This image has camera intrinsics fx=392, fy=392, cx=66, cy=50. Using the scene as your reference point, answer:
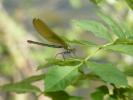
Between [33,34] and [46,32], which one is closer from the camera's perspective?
[46,32]

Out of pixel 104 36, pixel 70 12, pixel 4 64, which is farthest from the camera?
pixel 70 12

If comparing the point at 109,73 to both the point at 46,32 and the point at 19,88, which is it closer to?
the point at 46,32

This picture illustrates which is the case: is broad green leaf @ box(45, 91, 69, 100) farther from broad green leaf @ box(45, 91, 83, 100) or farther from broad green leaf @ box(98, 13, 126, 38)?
broad green leaf @ box(98, 13, 126, 38)

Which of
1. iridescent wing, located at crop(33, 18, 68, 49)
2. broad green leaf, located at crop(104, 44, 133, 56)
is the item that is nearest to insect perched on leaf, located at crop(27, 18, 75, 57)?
iridescent wing, located at crop(33, 18, 68, 49)

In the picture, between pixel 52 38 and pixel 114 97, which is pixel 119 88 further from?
pixel 52 38

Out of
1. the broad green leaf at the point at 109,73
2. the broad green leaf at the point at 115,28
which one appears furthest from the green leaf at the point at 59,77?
the broad green leaf at the point at 115,28

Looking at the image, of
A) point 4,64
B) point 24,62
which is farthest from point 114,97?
point 4,64

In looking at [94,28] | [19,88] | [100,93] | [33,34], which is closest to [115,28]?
[94,28]
